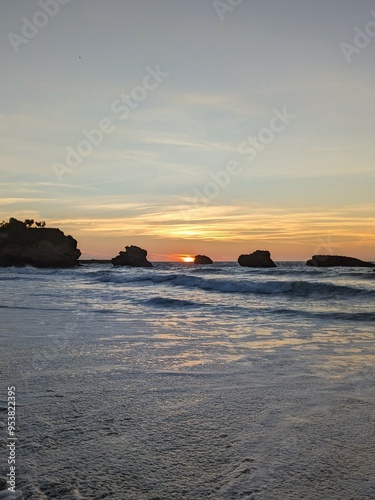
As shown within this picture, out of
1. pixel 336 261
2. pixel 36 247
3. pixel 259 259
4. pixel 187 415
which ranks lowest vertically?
pixel 187 415

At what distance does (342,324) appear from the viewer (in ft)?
34.1

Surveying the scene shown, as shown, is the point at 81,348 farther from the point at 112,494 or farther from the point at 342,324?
the point at 342,324

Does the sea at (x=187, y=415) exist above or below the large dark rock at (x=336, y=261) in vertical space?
below

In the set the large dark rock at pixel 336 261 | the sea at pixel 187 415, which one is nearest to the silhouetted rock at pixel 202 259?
the large dark rock at pixel 336 261

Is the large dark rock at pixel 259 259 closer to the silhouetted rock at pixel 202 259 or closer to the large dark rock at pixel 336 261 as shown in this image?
the large dark rock at pixel 336 261

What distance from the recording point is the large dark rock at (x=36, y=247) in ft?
265

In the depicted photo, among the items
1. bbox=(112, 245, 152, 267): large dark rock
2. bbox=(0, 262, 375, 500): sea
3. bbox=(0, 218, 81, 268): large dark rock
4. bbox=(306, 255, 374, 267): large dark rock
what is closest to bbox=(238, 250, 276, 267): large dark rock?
bbox=(306, 255, 374, 267): large dark rock

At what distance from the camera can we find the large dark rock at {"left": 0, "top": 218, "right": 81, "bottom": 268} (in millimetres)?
80812

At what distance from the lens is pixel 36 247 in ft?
267

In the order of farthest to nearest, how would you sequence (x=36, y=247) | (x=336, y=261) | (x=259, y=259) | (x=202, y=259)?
(x=202, y=259), (x=36, y=247), (x=259, y=259), (x=336, y=261)

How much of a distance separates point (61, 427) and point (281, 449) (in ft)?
5.06

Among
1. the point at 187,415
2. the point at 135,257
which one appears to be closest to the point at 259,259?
the point at 135,257

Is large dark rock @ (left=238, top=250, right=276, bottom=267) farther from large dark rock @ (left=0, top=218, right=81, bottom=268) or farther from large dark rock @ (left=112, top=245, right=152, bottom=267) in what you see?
large dark rock @ (left=0, top=218, right=81, bottom=268)

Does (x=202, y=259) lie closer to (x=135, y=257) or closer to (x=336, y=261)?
(x=135, y=257)
